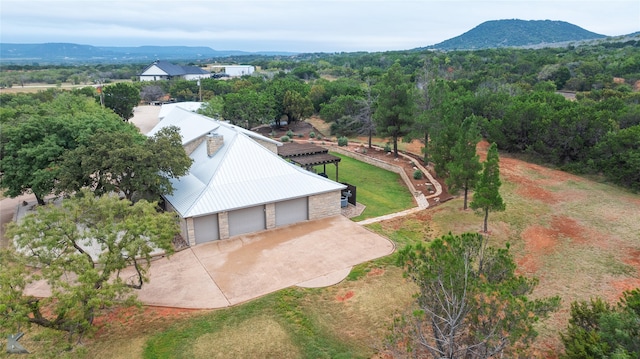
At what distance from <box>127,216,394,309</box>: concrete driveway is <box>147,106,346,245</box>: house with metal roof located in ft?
2.68

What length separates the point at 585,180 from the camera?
3081 cm

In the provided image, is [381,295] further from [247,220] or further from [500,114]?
[500,114]

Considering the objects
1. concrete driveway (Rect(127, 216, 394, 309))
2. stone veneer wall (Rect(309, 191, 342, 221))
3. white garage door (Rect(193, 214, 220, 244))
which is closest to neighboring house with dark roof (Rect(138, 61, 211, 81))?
stone veneer wall (Rect(309, 191, 342, 221))

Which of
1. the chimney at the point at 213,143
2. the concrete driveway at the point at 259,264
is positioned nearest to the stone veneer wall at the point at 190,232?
the concrete driveway at the point at 259,264

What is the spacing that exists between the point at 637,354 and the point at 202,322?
13208mm

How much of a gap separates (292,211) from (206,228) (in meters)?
5.11

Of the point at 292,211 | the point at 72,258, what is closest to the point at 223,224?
the point at 292,211

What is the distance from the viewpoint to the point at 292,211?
23688mm

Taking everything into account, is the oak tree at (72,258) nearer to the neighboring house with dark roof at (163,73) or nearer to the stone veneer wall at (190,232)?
the stone veneer wall at (190,232)

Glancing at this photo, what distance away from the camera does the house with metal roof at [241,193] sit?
21328mm

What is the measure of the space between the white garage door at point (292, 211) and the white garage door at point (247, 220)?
1.00 m

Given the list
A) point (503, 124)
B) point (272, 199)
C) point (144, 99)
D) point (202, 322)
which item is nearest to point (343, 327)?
point (202, 322)

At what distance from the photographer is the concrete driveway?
655 inches

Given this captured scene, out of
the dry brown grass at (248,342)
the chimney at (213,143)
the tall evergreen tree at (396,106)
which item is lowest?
the dry brown grass at (248,342)
